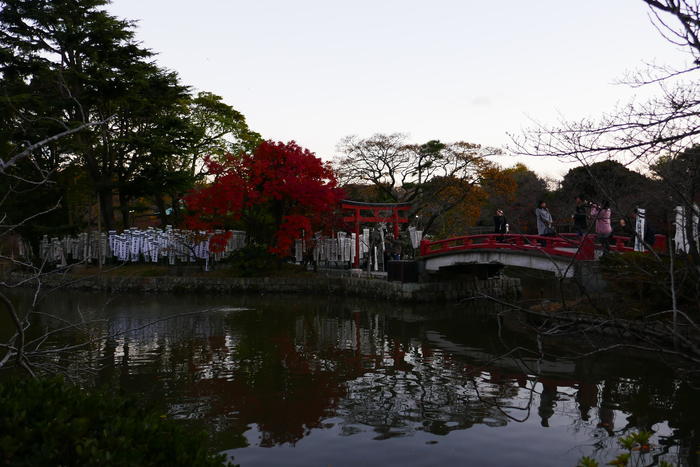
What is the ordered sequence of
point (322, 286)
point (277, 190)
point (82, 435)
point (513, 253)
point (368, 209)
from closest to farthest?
1. point (82, 435)
2. point (513, 253)
3. point (277, 190)
4. point (322, 286)
5. point (368, 209)

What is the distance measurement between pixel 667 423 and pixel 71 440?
7.89m

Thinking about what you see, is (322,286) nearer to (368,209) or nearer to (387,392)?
(368,209)

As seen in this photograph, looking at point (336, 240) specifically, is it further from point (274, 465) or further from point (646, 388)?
point (274, 465)

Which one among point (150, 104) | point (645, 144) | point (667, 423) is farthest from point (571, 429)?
point (150, 104)

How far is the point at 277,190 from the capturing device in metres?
24.5

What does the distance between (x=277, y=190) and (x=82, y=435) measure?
2140 cm

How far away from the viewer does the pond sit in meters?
7.23

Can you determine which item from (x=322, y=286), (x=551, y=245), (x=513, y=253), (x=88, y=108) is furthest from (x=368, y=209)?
(x=88, y=108)

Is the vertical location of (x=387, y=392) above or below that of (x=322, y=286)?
below

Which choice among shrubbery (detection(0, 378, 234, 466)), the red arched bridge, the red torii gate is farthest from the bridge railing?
shrubbery (detection(0, 378, 234, 466))

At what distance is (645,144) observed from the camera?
167 inches

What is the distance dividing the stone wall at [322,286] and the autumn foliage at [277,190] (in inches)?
65.1

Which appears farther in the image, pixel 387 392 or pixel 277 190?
pixel 277 190

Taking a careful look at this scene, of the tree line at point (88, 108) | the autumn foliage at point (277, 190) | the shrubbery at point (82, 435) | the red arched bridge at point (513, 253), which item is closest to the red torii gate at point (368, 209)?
the autumn foliage at point (277, 190)
